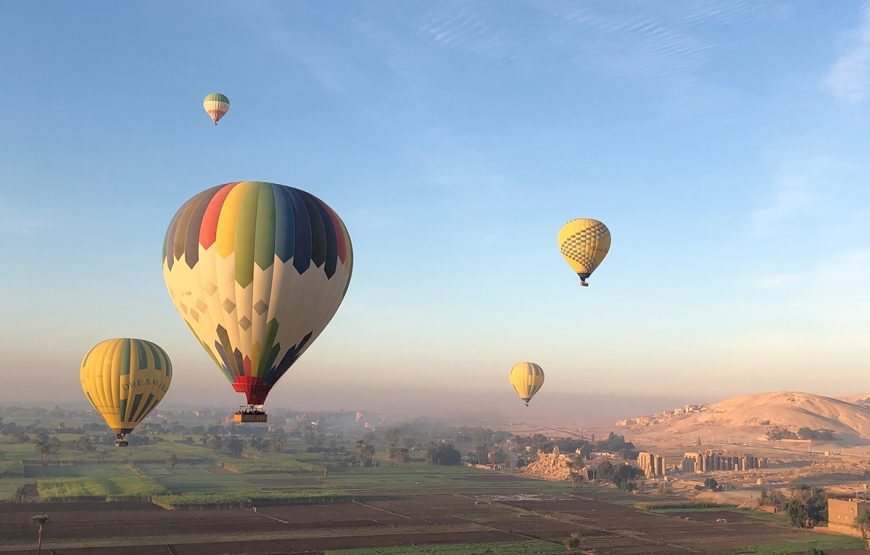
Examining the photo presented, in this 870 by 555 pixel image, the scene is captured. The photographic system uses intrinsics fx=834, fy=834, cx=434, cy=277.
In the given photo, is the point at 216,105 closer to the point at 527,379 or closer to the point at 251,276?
the point at 251,276

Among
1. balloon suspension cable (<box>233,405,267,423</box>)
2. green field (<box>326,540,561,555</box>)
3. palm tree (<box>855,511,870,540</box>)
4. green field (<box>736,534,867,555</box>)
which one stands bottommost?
green field (<box>326,540,561,555</box>)

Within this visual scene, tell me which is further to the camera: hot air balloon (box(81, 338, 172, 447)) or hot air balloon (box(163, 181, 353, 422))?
hot air balloon (box(81, 338, 172, 447))

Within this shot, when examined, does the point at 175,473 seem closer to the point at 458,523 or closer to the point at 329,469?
the point at 329,469

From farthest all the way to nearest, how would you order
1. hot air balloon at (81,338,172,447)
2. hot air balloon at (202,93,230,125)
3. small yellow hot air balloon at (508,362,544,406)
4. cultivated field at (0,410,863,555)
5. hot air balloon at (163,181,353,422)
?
1. small yellow hot air balloon at (508,362,544,406)
2. cultivated field at (0,410,863,555)
3. hot air balloon at (202,93,230,125)
4. hot air balloon at (81,338,172,447)
5. hot air balloon at (163,181,353,422)

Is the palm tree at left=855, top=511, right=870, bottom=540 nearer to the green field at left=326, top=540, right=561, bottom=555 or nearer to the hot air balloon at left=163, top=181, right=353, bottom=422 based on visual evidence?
Answer: the green field at left=326, top=540, right=561, bottom=555

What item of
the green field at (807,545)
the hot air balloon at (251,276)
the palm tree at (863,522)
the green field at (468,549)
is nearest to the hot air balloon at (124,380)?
the hot air balloon at (251,276)

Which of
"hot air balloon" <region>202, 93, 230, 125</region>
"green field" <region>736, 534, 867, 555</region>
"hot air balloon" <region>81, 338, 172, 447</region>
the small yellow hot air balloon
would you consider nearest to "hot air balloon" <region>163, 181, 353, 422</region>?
"hot air balloon" <region>81, 338, 172, 447</region>
